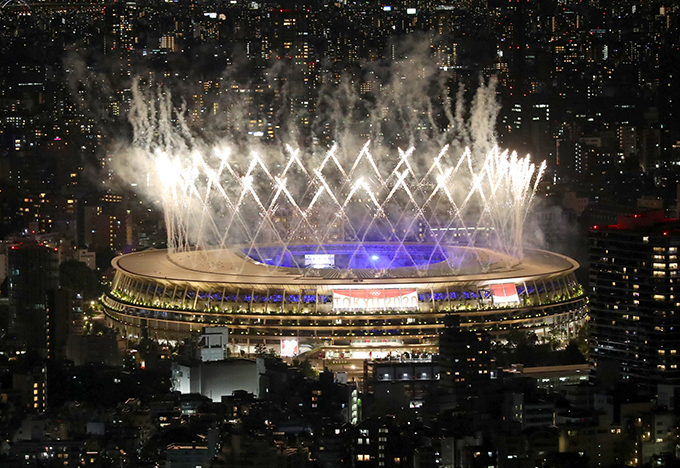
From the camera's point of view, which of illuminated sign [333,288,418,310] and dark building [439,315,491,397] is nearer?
dark building [439,315,491,397]

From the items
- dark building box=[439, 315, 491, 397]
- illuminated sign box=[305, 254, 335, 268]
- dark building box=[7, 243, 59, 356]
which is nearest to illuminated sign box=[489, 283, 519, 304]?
dark building box=[439, 315, 491, 397]

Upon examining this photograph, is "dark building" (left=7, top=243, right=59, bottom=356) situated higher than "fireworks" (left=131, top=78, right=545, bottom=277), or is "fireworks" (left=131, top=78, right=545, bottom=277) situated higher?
"fireworks" (left=131, top=78, right=545, bottom=277)

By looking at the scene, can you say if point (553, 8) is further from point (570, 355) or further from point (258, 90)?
point (570, 355)

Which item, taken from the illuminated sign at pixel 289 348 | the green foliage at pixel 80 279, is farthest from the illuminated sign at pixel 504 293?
the green foliage at pixel 80 279

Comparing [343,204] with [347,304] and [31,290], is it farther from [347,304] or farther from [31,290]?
[31,290]

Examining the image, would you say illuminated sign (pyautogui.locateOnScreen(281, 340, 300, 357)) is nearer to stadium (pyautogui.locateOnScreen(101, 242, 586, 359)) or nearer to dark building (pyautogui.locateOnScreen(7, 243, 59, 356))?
stadium (pyautogui.locateOnScreen(101, 242, 586, 359))

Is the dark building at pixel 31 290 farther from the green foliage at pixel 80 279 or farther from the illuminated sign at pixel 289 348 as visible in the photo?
the illuminated sign at pixel 289 348

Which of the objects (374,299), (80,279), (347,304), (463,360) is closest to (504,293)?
(374,299)
